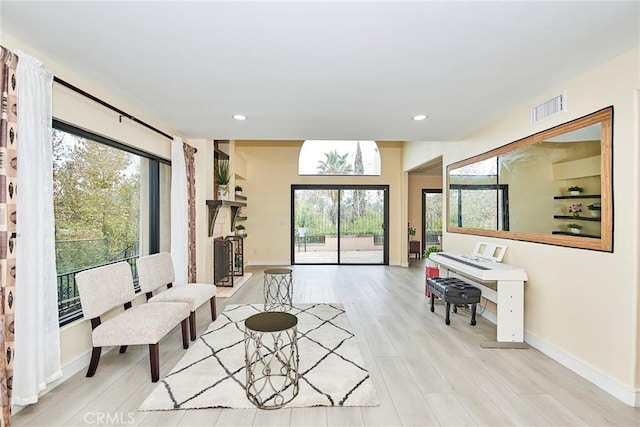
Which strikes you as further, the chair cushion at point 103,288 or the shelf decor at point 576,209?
the shelf decor at point 576,209

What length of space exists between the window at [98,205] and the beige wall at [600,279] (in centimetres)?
429

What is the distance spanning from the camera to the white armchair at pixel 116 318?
7.74 feet

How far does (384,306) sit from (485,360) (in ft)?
5.48

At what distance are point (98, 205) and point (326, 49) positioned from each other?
106 inches

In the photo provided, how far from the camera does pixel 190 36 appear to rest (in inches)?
74.5

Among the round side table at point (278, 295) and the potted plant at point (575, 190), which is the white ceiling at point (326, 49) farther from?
the round side table at point (278, 295)

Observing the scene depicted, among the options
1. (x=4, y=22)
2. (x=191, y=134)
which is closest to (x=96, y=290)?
(x=4, y=22)

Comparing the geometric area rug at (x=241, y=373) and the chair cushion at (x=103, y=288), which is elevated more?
the chair cushion at (x=103, y=288)

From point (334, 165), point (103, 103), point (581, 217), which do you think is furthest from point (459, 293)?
point (334, 165)

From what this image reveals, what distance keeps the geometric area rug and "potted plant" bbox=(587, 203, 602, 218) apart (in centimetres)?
222

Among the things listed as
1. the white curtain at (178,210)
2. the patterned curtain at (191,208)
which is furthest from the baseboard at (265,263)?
the white curtain at (178,210)

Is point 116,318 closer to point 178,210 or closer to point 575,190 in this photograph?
point 178,210

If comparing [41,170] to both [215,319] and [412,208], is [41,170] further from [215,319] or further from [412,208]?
[412,208]

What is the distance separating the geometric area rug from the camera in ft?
6.88
